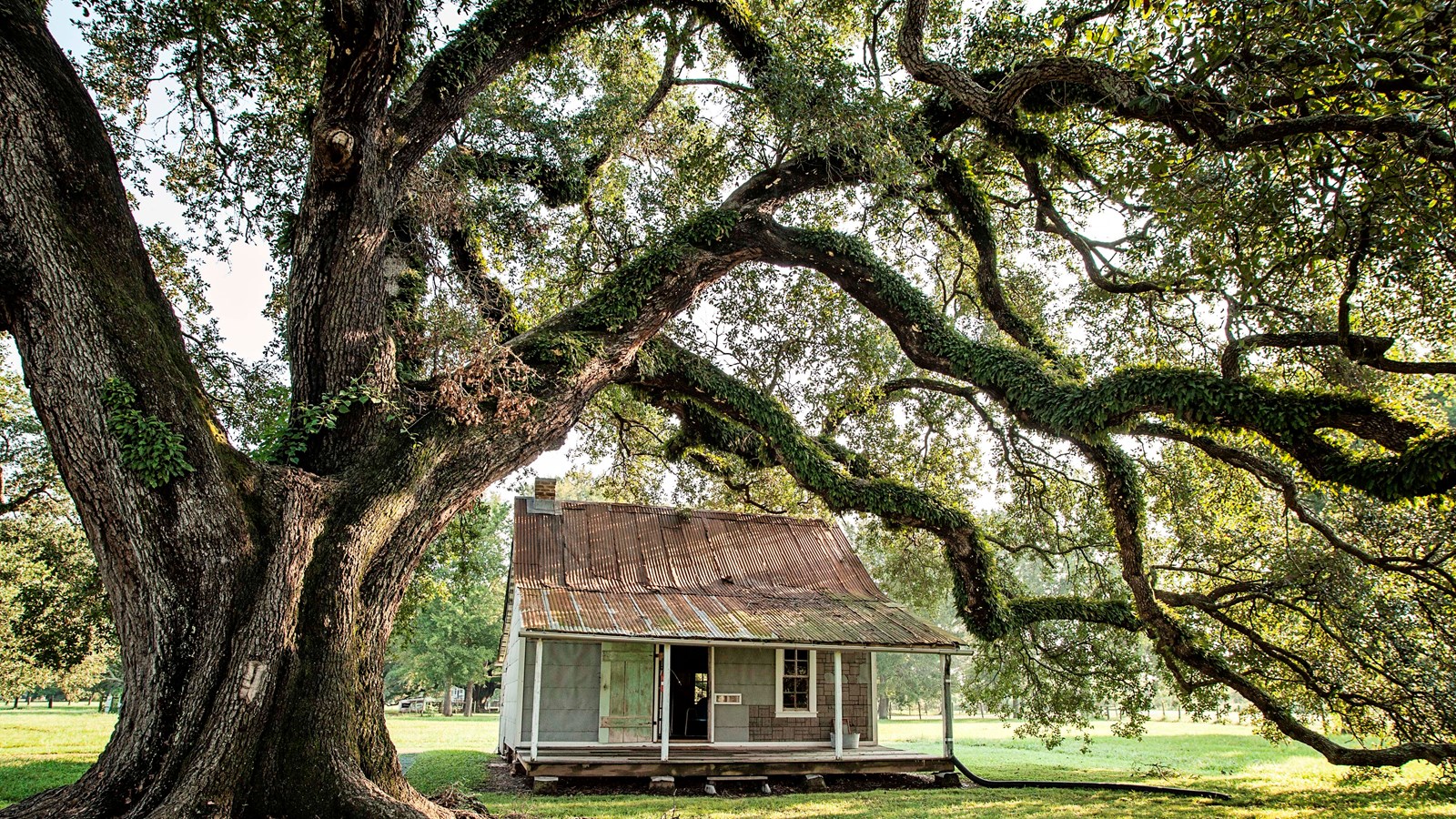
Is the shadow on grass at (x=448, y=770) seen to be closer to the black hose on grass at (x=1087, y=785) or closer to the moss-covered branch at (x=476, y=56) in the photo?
the moss-covered branch at (x=476, y=56)

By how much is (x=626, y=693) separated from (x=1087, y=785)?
7.88m

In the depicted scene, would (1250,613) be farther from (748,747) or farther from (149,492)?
(149,492)

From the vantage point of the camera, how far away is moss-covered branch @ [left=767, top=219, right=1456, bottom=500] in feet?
21.0

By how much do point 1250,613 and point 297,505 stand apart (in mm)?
12649

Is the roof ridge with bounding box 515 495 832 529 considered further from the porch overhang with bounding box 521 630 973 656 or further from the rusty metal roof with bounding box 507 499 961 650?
the porch overhang with bounding box 521 630 973 656

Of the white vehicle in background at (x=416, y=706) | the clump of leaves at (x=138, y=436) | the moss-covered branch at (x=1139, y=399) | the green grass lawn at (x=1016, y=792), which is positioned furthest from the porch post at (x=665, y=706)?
the white vehicle in background at (x=416, y=706)

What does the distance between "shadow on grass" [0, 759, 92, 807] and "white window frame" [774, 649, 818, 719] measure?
10.4 m

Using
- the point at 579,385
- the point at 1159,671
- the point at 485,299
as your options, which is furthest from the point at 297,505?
the point at 1159,671

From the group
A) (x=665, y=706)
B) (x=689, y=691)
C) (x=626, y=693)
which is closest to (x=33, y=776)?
(x=626, y=693)

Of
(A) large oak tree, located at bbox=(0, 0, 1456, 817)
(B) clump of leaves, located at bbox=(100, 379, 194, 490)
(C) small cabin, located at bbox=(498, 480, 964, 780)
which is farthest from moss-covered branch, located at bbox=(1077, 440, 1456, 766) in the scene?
(B) clump of leaves, located at bbox=(100, 379, 194, 490)

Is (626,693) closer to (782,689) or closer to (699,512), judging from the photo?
(782,689)

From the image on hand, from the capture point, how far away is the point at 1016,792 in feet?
40.4

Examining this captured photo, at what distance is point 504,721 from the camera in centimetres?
1717

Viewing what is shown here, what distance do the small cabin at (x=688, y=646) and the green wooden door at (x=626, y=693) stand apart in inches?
1.0
